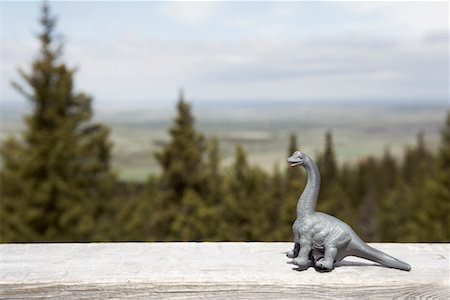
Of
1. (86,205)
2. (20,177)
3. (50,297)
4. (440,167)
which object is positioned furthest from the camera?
(440,167)

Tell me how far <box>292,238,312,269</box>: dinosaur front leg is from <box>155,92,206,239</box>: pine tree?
1162 centimetres

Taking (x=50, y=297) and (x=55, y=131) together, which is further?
(x=55, y=131)

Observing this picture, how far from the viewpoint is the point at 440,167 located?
1354 cm

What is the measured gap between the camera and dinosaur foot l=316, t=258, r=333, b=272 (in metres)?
1.93

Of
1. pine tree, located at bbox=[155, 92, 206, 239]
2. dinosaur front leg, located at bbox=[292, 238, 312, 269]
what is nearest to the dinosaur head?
dinosaur front leg, located at bbox=[292, 238, 312, 269]

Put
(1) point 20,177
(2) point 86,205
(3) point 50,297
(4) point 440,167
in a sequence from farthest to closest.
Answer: (4) point 440,167, (2) point 86,205, (1) point 20,177, (3) point 50,297

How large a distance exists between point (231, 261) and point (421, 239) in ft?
42.9

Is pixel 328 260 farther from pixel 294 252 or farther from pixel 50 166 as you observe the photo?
pixel 50 166

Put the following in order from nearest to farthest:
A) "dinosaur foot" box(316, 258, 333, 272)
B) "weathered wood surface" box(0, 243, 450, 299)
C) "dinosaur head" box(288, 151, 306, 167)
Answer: "weathered wood surface" box(0, 243, 450, 299) < "dinosaur foot" box(316, 258, 333, 272) < "dinosaur head" box(288, 151, 306, 167)

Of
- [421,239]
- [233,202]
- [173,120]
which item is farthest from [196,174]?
[421,239]

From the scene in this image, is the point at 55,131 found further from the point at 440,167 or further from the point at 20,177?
the point at 440,167

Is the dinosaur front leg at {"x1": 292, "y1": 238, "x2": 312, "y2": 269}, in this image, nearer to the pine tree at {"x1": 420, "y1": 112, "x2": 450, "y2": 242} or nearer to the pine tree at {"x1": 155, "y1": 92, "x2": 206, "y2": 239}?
the pine tree at {"x1": 155, "y1": 92, "x2": 206, "y2": 239}

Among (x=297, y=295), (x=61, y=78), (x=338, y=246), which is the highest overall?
(x=61, y=78)

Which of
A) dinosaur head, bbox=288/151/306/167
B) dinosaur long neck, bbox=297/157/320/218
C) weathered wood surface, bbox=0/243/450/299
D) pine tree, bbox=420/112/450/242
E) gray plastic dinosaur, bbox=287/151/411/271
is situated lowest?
pine tree, bbox=420/112/450/242
